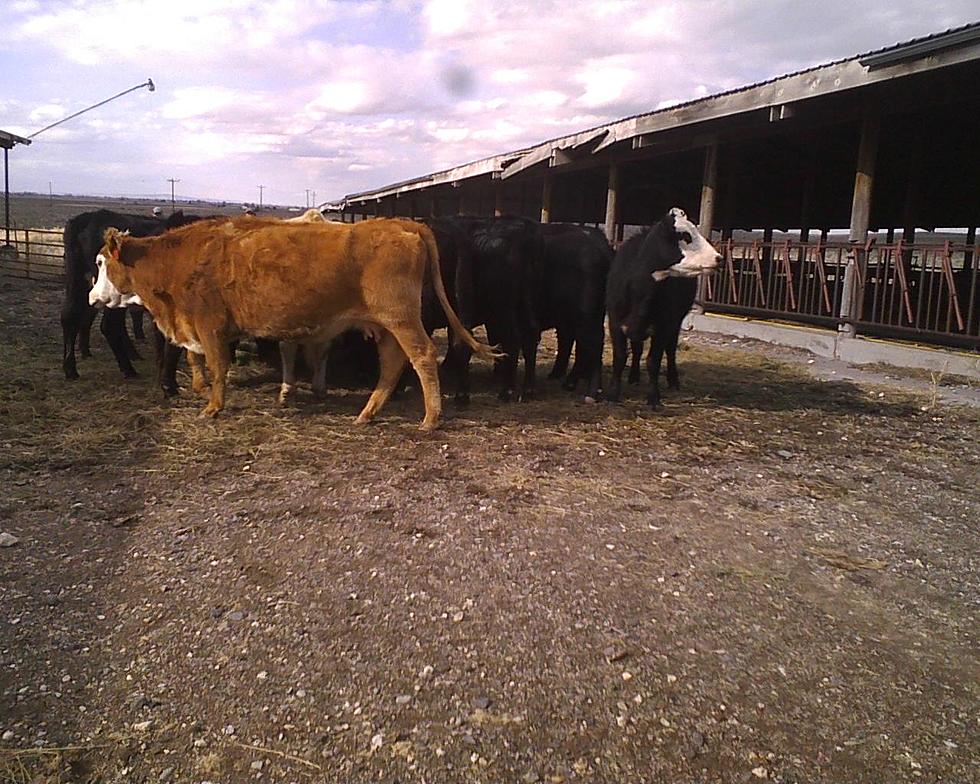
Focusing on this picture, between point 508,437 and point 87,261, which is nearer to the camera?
point 508,437

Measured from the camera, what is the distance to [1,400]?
661 cm

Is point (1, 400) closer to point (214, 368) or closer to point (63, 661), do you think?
point (214, 368)

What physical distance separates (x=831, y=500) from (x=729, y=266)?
8422 mm

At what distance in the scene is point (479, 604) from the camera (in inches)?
134

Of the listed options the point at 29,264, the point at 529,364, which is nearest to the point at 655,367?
the point at 529,364

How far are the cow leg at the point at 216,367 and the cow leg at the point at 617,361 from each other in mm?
3647

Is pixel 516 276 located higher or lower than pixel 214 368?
higher

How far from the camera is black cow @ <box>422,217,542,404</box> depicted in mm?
7215

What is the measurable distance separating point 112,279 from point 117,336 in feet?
3.95

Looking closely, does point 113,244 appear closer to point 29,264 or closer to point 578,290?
point 578,290

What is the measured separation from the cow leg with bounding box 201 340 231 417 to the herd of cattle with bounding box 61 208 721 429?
12 mm

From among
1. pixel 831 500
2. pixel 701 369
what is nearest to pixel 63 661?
pixel 831 500

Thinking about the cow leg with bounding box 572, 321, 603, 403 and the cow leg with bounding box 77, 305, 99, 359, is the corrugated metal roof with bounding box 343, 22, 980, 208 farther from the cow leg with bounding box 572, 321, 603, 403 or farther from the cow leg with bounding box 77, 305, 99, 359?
the cow leg with bounding box 77, 305, 99, 359

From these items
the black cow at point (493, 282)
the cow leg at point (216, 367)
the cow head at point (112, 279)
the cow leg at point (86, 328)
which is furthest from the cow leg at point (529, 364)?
the cow leg at point (86, 328)
